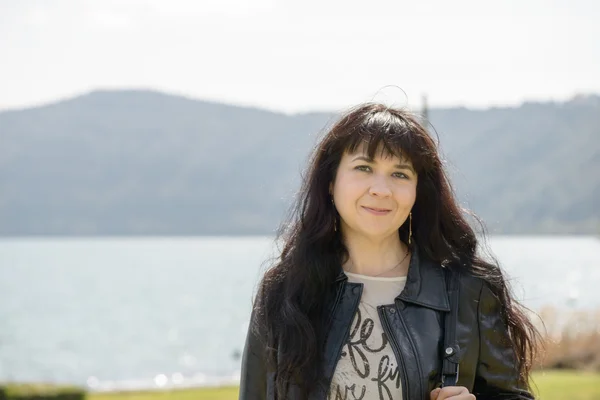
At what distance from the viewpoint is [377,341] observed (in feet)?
9.46

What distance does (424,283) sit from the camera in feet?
9.80

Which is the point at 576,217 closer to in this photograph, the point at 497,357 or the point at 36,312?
the point at 36,312

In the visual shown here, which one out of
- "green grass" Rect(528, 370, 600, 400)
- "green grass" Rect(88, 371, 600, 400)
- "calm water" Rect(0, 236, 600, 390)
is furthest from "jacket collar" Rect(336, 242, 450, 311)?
"green grass" Rect(528, 370, 600, 400)

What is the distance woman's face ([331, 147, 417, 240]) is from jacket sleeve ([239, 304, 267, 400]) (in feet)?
1.75

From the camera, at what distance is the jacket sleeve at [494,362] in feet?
9.51

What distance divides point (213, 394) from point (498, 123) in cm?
13776

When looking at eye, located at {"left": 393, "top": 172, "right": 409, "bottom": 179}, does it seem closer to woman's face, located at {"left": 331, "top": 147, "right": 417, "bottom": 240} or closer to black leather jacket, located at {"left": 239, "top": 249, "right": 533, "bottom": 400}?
woman's face, located at {"left": 331, "top": 147, "right": 417, "bottom": 240}

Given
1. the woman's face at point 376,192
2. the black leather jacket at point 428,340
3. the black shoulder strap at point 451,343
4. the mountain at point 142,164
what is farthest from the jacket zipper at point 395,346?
the mountain at point 142,164

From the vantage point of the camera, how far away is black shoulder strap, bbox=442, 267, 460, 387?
2809mm

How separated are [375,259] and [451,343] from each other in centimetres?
43

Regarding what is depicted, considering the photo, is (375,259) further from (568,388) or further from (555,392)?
(568,388)

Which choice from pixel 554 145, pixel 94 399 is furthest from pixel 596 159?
pixel 94 399

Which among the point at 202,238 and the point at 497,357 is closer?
the point at 497,357

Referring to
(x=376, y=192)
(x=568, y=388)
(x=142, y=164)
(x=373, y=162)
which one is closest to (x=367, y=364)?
(x=376, y=192)
